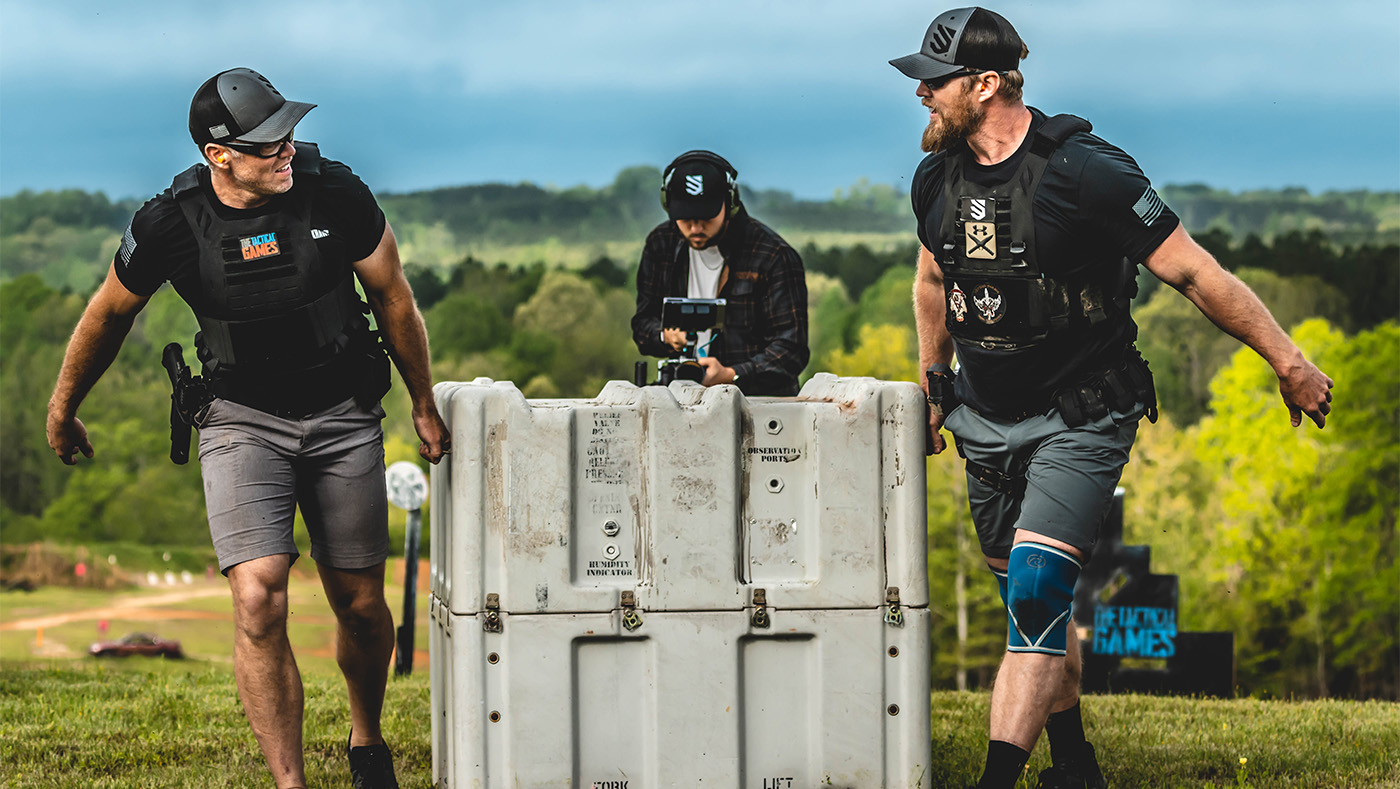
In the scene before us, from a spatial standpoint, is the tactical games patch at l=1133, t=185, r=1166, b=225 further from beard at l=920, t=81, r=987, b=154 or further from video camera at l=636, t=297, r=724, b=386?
video camera at l=636, t=297, r=724, b=386

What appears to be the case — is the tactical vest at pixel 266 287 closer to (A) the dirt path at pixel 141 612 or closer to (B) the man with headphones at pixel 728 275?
(B) the man with headphones at pixel 728 275

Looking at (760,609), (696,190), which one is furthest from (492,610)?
(696,190)

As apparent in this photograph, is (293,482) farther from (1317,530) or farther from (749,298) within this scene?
(1317,530)

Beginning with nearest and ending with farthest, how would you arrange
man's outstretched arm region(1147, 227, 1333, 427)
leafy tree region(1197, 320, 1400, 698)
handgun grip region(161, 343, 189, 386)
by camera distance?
1. man's outstretched arm region(1147, 227, 1333, 427)
2. handgun grip region(161, 343, 189, 386)
3. leafy tree region(1197, 320, 1400, 698)

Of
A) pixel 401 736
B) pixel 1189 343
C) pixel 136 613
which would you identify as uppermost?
pixel 1189 343

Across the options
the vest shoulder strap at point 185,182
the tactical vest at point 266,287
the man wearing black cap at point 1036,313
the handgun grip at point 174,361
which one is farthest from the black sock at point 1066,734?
the vest shoulder strap at point 185,182

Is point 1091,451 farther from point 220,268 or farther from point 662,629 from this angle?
point 220,268

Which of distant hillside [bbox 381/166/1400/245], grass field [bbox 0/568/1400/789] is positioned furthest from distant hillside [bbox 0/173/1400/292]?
grass field [bbox 0/568/1400/789]

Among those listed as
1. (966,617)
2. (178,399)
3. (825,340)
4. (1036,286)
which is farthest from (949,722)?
(825,340)

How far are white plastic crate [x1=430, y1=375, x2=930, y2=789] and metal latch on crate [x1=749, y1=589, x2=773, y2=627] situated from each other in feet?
0.05

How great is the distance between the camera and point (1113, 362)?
418cm

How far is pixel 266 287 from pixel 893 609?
205 cm

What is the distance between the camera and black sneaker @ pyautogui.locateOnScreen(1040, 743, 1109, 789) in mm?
4559

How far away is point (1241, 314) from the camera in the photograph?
3.90m
